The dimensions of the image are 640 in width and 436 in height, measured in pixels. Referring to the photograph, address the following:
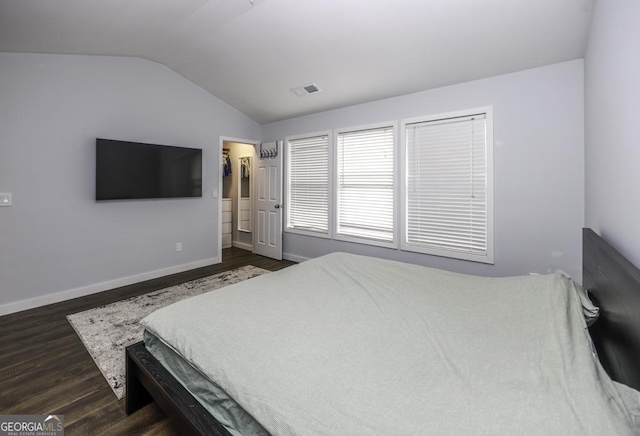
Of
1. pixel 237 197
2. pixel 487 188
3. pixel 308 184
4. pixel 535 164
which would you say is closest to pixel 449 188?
pixel 487 188

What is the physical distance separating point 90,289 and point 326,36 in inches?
151

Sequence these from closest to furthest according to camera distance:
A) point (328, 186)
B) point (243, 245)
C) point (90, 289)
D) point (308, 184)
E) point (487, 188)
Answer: point (487, 188) < point (90, 289) < point (328, 186) < point (308, 184) < point (243, 245)

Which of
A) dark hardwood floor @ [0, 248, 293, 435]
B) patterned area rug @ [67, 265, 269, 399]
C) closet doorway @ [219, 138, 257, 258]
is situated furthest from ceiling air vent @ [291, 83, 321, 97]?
dark hardwood floor @ [0, 248, 293, 435]

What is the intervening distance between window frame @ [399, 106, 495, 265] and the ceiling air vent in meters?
1.21

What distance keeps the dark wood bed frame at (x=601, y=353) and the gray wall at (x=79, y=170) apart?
250 cm

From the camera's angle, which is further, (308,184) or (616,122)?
(308,184)

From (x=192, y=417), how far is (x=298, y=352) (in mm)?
479

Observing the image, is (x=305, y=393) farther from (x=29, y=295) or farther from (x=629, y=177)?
(x=29, y=295)

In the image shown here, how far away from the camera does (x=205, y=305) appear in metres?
1.52

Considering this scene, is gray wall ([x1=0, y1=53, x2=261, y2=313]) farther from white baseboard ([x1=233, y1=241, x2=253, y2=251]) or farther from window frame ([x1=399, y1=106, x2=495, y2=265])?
window frame ([x1=399, y1=106, x2=495, y2=265])

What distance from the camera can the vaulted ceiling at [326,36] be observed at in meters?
2.36

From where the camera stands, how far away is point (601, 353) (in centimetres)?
139

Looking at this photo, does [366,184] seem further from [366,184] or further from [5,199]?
[5,199]

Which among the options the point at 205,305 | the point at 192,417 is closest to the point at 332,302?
the point at 205,305
